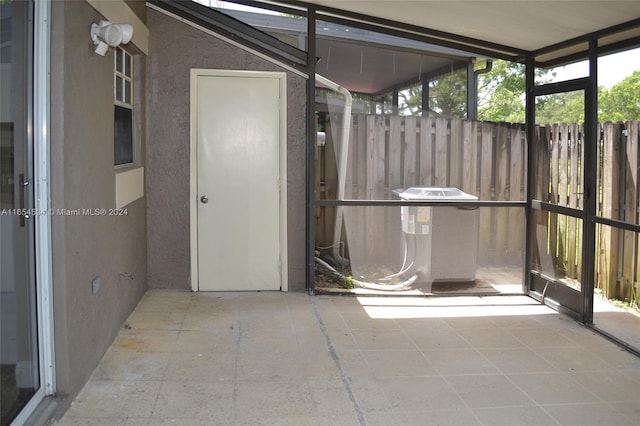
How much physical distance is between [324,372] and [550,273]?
2895 mm

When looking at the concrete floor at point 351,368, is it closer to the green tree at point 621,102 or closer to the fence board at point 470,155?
the fence board at point 470,155

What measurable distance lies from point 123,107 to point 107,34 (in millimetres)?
1358

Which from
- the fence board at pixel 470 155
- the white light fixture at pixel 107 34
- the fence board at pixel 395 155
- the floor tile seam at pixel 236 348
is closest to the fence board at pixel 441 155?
the fence board at pixel 470 155

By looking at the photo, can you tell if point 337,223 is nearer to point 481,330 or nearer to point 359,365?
point 481,330

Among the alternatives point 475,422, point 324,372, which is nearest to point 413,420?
point 475,422

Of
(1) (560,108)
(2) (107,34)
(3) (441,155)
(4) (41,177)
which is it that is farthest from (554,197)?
(4) (41,177)

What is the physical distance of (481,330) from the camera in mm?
4965

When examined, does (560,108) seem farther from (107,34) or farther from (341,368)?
(107,34)

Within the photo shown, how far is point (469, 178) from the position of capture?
6055mm

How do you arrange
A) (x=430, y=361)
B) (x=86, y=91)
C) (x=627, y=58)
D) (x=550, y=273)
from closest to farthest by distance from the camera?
(x=86, y=91) < (x=430, y=361) < (x=627, y=58) < (x=550, y=273)

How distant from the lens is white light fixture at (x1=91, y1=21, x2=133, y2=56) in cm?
366

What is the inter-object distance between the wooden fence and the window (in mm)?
1765

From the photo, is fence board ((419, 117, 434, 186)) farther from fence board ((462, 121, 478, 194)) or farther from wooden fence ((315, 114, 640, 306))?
fence board ((462, 121, 478, 194))

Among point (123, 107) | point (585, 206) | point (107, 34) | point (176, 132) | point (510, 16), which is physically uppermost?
point (510, 16)
